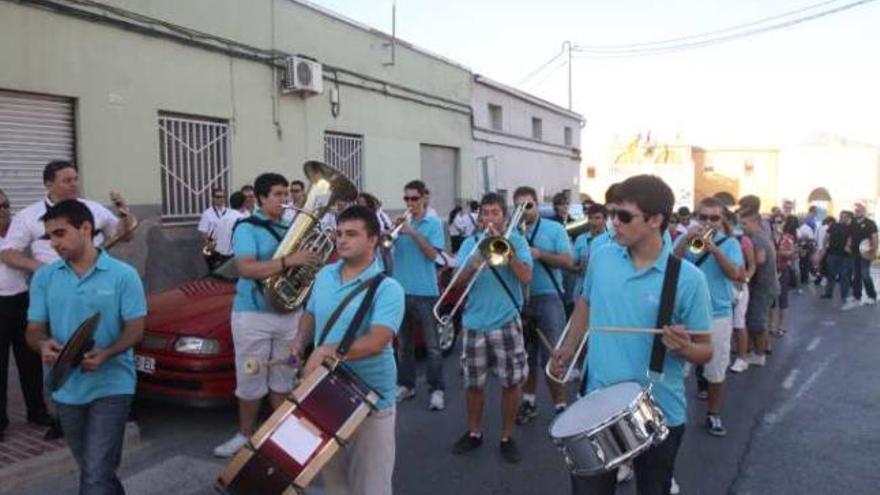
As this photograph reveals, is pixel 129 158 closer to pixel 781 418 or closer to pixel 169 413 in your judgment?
pixel 169 413

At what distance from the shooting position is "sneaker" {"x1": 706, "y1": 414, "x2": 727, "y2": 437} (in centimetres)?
586

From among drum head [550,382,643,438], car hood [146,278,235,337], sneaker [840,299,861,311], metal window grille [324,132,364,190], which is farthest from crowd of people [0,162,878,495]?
sneaker [840,299,861,311]

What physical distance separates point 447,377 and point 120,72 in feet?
17.4

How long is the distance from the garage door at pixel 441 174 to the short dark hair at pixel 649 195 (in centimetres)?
1366

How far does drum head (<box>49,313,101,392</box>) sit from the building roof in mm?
15882

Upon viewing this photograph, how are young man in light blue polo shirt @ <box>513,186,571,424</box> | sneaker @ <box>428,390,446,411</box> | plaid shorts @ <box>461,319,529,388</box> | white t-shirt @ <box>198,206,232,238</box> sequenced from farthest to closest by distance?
white t-shirt @ <box>198,206,232,238</box>, sneaker @ <box>428,390,446,411</box>, young man in light blue polo shirt @ <box>513,186,571,424</box>, plaid shorts @ <box>461,319,529,388</box>

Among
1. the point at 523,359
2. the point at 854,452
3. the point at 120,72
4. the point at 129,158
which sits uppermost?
the point at 120,72

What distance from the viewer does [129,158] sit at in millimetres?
9180

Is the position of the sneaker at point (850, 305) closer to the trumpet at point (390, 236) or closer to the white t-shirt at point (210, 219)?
the trumpet at point (390, 236)

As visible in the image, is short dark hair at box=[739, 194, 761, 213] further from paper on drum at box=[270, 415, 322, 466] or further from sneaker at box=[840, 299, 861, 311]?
sneaker at box=[840, 299, 861, 311]

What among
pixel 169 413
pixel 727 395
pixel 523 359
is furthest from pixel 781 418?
pixel 169 413

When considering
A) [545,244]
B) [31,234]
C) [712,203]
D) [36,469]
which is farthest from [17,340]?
[712,203]

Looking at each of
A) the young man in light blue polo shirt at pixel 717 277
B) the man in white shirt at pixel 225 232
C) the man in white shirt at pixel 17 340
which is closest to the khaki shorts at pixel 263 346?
the man in white shirt at pixel 17 340

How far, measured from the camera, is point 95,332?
3.54 meters
